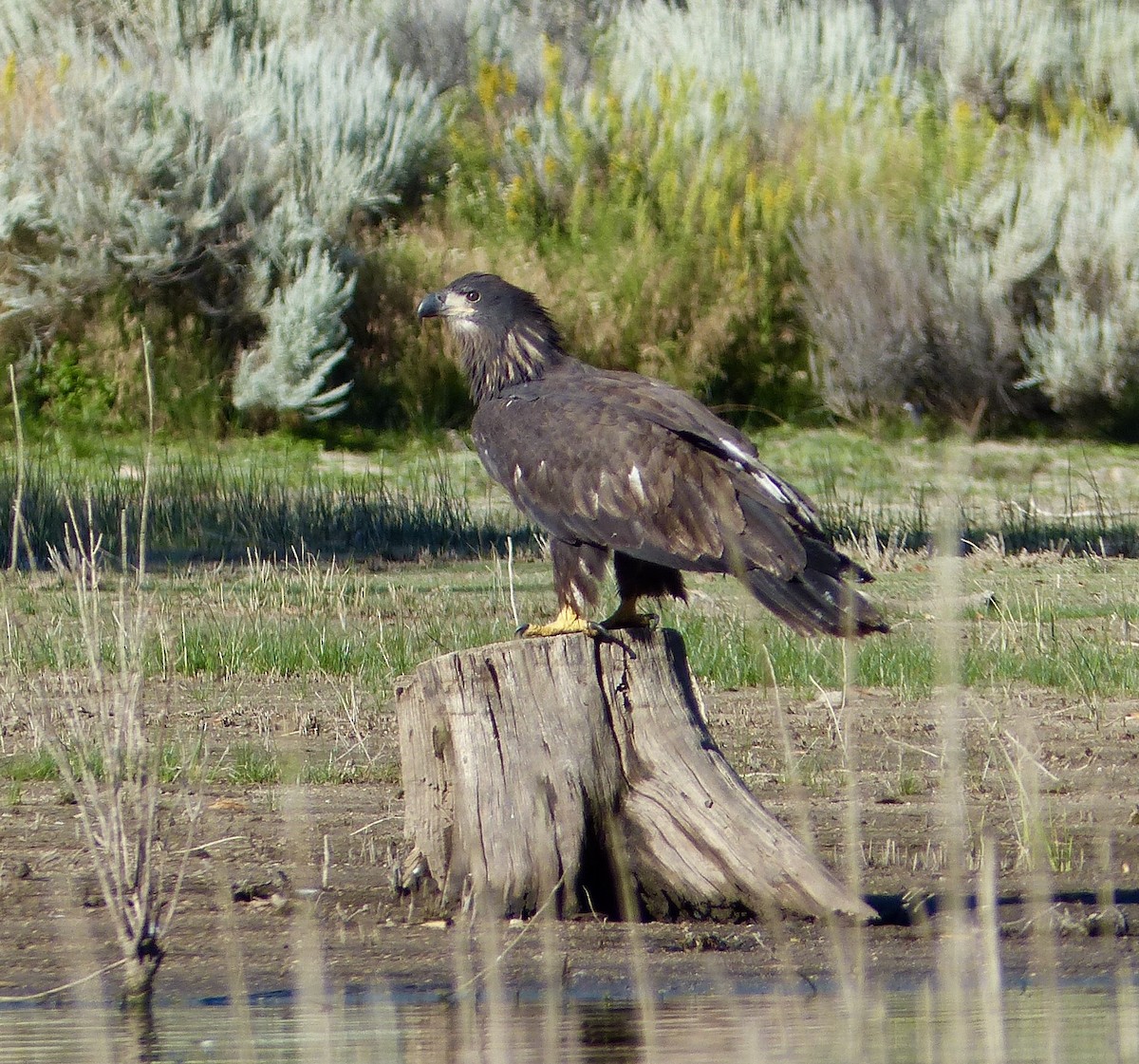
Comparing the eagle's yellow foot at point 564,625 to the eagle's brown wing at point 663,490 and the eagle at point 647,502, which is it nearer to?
the eagle at point 647,502

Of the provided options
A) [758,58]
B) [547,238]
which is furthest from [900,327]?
[758,58]

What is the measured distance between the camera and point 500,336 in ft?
24.9

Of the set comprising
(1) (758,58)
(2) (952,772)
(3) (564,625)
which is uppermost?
(2) (952,772)

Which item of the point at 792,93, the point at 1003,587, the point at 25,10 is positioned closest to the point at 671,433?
the point at 1003,587

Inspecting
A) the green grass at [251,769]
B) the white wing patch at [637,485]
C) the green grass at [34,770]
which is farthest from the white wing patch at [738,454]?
the green grass at [34,770]

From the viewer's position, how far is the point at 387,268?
57.0 ft

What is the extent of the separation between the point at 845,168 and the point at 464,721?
1338cm

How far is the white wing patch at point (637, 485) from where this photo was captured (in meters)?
6.48

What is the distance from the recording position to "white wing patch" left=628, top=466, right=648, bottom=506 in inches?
255

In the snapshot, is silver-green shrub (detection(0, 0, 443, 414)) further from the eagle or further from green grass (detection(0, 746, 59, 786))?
the eagle

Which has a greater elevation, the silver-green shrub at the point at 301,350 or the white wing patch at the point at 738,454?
the white wing patch at the point at 738,454

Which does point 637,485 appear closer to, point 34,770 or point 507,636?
point 34,770

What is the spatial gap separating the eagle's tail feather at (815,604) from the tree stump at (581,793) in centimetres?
40

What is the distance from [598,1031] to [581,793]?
0.86m
